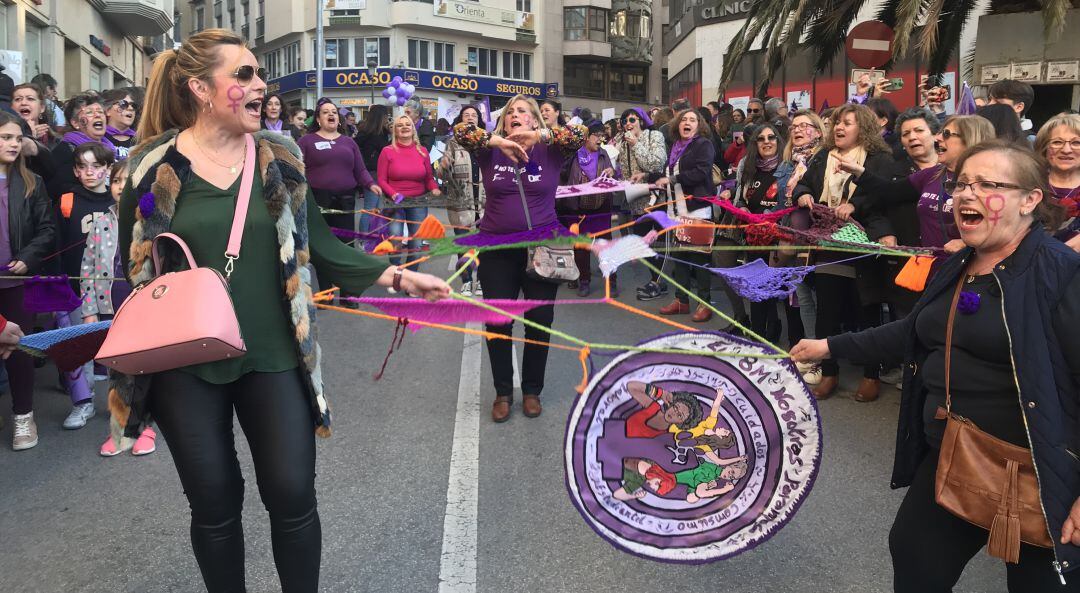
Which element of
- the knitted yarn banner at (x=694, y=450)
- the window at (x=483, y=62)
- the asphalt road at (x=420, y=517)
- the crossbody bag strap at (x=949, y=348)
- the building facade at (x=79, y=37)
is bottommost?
the asphalt road at (x=420, y=517)

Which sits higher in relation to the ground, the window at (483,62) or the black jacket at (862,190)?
the window at (483,62)

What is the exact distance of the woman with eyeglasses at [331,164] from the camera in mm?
9438

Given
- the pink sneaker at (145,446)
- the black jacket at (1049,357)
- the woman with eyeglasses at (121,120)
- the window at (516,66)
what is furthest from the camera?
the window at (516,66)

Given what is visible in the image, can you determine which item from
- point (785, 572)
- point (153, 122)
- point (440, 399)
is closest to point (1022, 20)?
point (440, 399)

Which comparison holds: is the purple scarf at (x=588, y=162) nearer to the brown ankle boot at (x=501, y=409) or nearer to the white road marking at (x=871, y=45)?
the white road marking at (x=871, y=45)

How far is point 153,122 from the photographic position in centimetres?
273

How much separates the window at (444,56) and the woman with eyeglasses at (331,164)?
4479cm

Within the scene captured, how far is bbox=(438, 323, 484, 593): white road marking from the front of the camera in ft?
11.0

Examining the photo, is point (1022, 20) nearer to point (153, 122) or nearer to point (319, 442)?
point (319, 442)

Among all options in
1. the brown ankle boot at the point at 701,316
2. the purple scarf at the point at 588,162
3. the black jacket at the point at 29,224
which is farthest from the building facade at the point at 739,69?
the black jacket at the point at 29,224

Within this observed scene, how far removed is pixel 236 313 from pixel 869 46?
9497mm

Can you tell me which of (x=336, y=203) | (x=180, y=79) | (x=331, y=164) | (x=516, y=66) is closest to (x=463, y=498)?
(x=180, y=79)

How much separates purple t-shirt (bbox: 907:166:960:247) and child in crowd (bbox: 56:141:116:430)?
515cm

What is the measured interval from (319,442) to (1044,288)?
3.82 metres
